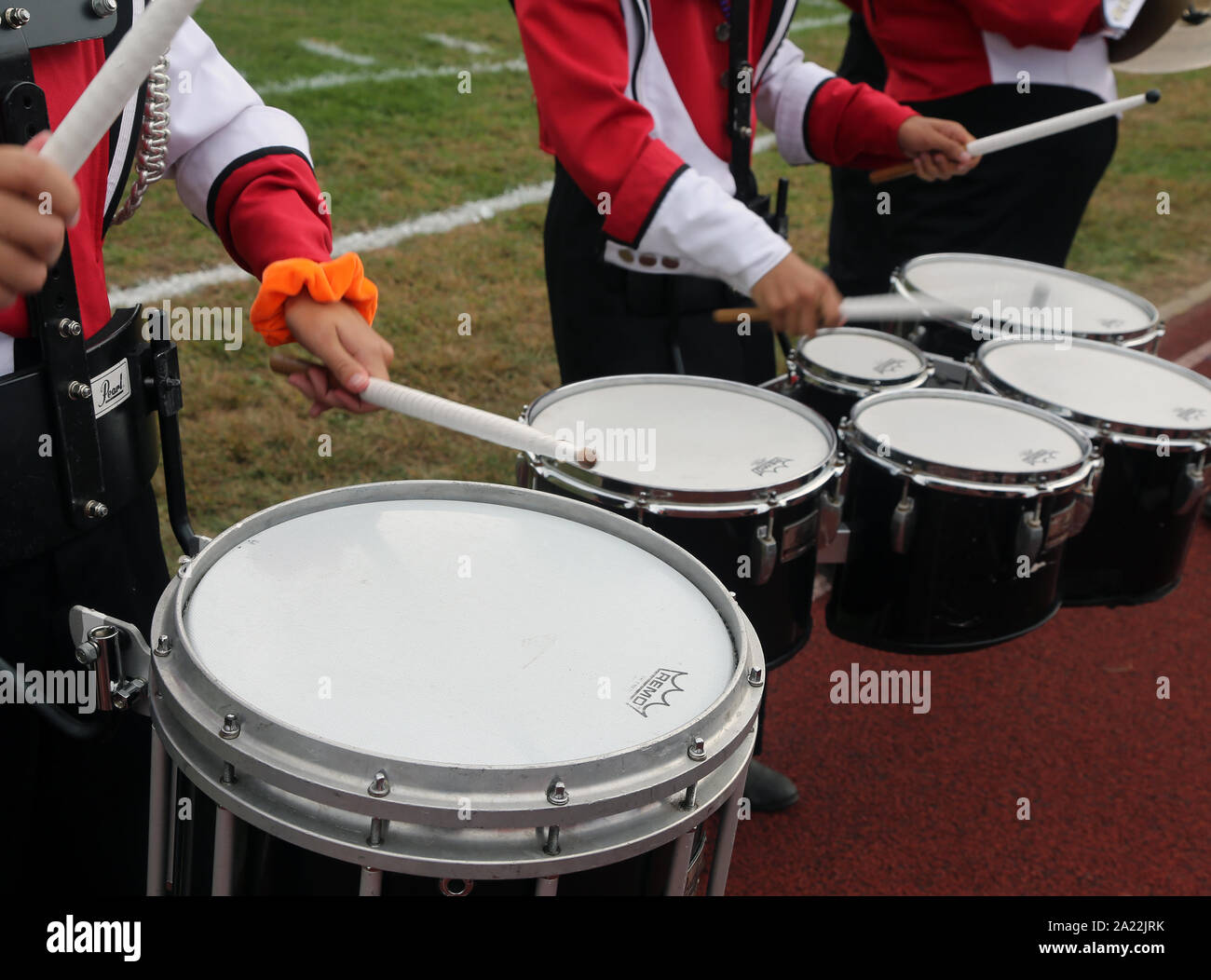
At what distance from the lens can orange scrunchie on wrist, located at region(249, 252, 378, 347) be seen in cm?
134

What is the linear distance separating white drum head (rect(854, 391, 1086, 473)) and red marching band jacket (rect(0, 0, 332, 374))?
3.72 ft

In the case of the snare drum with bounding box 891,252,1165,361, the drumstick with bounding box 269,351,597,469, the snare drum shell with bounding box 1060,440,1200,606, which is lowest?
the snare drum shell with bounding box 1060,440,1200,606

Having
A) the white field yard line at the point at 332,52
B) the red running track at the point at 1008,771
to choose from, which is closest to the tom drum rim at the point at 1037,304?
the red running track at the point at 1008,771

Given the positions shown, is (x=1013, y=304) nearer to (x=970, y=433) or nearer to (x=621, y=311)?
(x=970, y=433)

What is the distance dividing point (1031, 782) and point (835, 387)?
1.04m

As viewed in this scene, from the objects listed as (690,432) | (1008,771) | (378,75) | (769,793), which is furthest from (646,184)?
(378,75)

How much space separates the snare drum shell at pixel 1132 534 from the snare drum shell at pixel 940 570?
10.1 inches

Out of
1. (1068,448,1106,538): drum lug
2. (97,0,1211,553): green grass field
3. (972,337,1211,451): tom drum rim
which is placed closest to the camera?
(1068,448,1106,538): drum lug

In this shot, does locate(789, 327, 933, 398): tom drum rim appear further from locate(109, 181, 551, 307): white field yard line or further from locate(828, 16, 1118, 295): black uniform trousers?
locate(109, 181, 551, 307): white field yard line

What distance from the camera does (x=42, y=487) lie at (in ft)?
3.79

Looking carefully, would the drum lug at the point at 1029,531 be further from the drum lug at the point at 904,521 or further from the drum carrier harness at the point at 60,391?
the drum carrier harness at the point at 60,391

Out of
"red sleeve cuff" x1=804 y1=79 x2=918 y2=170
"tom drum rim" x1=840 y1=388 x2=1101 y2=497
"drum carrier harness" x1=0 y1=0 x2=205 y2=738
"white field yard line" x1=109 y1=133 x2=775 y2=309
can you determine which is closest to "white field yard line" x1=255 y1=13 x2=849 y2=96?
"white field yard line" x1=109 y1=133 x2=775 y2=309

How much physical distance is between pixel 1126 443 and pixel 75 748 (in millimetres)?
1969

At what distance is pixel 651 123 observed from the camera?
Answer: 1.98m
